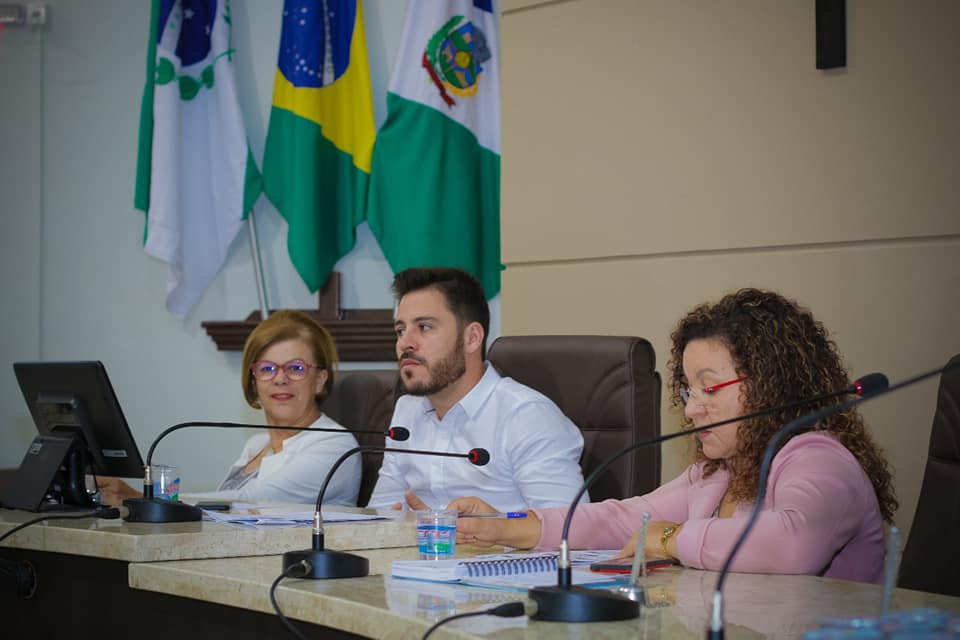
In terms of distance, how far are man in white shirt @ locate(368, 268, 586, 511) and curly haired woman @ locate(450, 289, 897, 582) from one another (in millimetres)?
546

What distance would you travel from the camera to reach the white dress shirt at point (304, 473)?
3025mm

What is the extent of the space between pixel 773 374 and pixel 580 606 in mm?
813

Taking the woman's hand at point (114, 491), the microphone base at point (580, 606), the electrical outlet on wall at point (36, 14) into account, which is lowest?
the woman's hand at point (114, 491)

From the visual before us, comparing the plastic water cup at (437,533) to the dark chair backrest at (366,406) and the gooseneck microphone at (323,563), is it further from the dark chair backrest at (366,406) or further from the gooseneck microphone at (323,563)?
the dark chair backrest at (366,406)

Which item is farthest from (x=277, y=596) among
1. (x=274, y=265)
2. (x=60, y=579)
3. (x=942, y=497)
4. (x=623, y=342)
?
(x=274, y=265)

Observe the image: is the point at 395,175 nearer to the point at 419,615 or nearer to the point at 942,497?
the point at 942,497

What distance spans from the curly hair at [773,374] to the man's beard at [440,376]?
3.10 ft

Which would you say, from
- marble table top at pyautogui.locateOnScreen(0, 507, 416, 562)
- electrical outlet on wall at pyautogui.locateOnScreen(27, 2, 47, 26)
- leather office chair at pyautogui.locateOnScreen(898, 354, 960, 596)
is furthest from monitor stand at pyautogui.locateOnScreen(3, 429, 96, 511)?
electrical outlet on wall at pyautogui.locateOnScreen(27, 2, 47, 26)

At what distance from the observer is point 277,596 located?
61.6 inches

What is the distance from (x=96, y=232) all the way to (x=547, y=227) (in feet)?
7.02

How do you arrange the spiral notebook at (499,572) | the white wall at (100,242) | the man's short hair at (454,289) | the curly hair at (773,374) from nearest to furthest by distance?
the spiral notebook at (499,572) → the curly hair at (773,374) → the man's short hair at (454,289) → the white wall at (100,242)

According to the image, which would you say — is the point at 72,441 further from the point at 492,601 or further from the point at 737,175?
the point at 737,175

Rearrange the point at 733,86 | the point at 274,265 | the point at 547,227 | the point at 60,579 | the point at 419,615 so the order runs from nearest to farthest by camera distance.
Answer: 1. the point at 419,615
2. the point at 60,579
3. the point at 733,86
4. the point at 547,227
5. the point at 274,265

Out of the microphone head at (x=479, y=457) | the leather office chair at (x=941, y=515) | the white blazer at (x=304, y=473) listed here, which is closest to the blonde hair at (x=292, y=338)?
the white blazer at (x=304, y=473)
